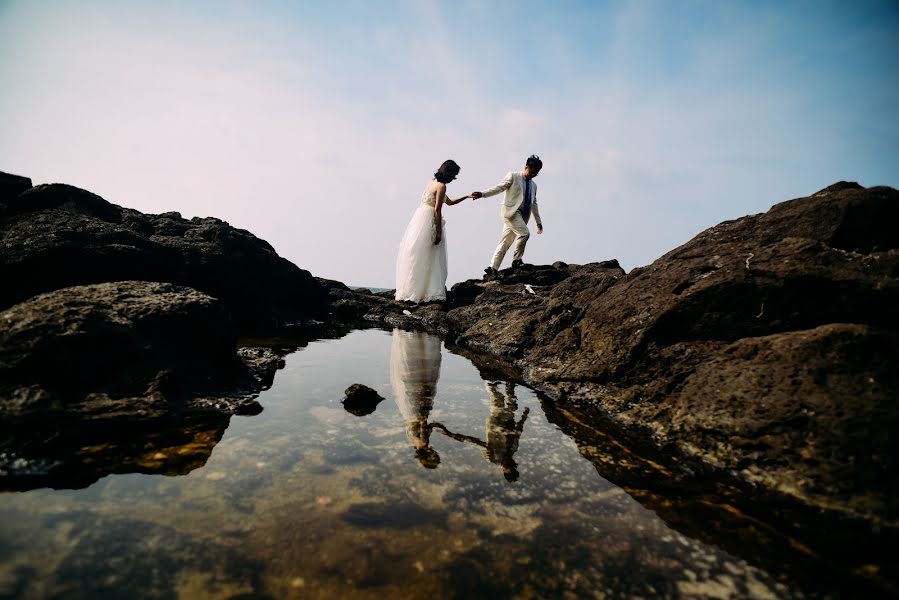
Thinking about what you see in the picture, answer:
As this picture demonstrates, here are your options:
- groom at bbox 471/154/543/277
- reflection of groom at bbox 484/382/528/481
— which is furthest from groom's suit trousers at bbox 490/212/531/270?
reflection of groom at bbox 484/382/528/481

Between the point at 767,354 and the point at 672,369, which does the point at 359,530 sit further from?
the point at 767,354

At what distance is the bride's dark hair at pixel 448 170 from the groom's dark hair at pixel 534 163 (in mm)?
1980

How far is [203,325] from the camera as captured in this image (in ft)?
15.2

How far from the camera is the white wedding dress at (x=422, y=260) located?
1210 cm

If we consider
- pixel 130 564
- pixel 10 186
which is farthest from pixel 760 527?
pixel 10 186

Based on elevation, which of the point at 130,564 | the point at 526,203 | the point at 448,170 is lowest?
the point at 130,564

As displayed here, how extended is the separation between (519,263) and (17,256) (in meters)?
11.2

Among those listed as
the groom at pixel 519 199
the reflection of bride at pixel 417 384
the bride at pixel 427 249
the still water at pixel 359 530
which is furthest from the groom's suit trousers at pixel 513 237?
the still water at pixel 359 530

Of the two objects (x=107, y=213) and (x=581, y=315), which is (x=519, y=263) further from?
(x=107, y=213)

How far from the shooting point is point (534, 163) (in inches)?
454

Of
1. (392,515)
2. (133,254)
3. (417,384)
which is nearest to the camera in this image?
(392,515)

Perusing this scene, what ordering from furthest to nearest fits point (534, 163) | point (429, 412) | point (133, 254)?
point (534, 163)
point (133, 254)
point (429, 412)

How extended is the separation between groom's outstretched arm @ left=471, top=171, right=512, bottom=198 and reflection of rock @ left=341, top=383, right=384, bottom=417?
8.29 metres

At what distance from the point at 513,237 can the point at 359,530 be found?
36.5ft
